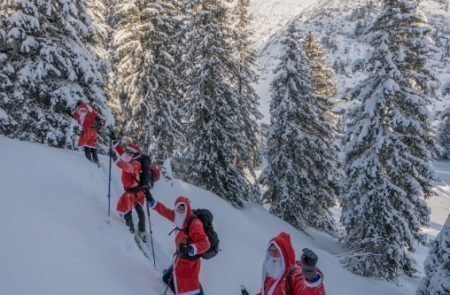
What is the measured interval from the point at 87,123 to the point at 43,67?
143 inches

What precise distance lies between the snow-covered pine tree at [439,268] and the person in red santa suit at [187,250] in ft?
21.9

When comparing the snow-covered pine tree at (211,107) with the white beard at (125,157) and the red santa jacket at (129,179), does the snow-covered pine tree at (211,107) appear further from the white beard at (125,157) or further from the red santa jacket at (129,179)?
the white beard at (125,157)

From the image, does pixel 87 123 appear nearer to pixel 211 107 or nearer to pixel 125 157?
pixel 125 157

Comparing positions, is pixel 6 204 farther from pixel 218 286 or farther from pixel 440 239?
pixel 440 239

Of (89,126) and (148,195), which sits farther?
(89,126)

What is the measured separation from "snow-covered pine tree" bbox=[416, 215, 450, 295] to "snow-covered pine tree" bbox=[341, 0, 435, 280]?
6.51 m

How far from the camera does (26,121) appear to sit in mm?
14664

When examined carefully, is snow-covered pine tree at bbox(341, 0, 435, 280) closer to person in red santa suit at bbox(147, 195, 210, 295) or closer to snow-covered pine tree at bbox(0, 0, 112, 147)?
snow-covered pine tree at bbox(0, 0, 112, 147)

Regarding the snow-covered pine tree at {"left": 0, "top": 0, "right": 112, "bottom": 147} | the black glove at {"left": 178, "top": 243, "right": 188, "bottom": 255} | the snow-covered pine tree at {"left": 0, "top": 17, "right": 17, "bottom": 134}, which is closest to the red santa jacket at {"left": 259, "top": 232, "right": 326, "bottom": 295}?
the black glove at {"left": 178, "top": 243, "right": 188, "bottom": 255}

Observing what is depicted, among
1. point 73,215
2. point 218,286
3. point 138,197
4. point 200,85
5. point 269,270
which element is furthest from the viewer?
point 200,85

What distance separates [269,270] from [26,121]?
12.2m

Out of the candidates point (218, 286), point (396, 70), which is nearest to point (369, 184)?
point (396, 70)

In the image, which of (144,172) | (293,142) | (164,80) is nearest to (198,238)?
(144,172)

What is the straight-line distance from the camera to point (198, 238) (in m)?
5.98
